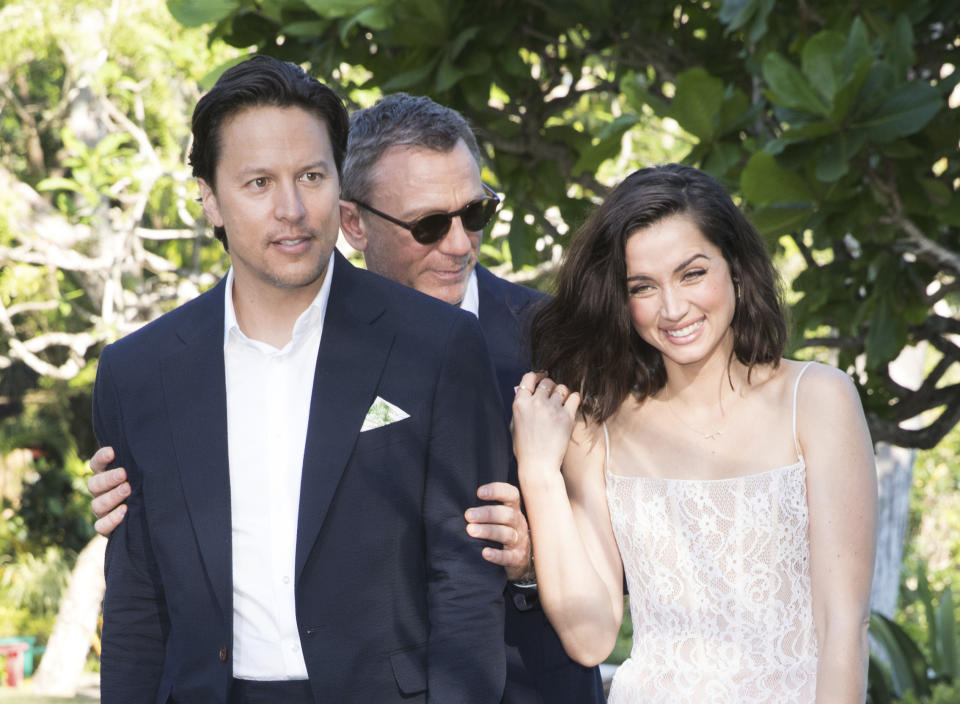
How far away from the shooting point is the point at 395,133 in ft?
10.7

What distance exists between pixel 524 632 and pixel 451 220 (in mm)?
1068

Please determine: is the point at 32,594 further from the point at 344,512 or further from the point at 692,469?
the point at 344,512

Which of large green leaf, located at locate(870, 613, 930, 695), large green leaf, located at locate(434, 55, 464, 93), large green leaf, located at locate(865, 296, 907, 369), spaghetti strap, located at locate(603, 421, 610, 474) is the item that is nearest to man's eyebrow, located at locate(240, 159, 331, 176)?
spaghetti strap, located at locate(603, 421, 610, 474)

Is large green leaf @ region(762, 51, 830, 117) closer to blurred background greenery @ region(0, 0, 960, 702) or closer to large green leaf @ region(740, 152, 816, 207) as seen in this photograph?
blurred background greenery @ region(0, 0, 960, 702)

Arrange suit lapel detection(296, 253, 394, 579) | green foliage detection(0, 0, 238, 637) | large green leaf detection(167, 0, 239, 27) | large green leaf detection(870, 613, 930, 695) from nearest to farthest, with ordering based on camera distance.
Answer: suit lapel detection(296, 253, 394, 579), large green leaf detection(167, 0, 239, 27), large green leaf detection(870, 613, 930, 695), green foliage detection(0, 0, 238, 637)

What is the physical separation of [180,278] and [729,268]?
11.0 metres

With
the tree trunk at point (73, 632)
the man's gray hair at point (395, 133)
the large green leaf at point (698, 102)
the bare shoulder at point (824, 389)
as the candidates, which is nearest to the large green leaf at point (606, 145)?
the large green leaf at point (698, 102)

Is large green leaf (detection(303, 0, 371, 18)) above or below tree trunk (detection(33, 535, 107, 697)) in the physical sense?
above

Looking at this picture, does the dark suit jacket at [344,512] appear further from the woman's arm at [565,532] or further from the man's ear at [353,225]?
the man's ear at [353,225]

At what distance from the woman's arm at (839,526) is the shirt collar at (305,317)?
109 centimetres

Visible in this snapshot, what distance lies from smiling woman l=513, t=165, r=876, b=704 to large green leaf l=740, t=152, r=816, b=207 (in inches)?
4.2

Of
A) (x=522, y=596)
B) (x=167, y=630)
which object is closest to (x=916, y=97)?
(x=522, y=596)

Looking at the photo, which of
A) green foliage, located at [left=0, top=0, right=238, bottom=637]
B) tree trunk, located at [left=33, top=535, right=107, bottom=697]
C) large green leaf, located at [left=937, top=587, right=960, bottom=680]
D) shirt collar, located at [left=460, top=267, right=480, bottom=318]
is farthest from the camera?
tree trunk, located at [left=33, top=535, right=107, bottom=697]

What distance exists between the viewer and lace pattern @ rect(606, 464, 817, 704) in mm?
2680
